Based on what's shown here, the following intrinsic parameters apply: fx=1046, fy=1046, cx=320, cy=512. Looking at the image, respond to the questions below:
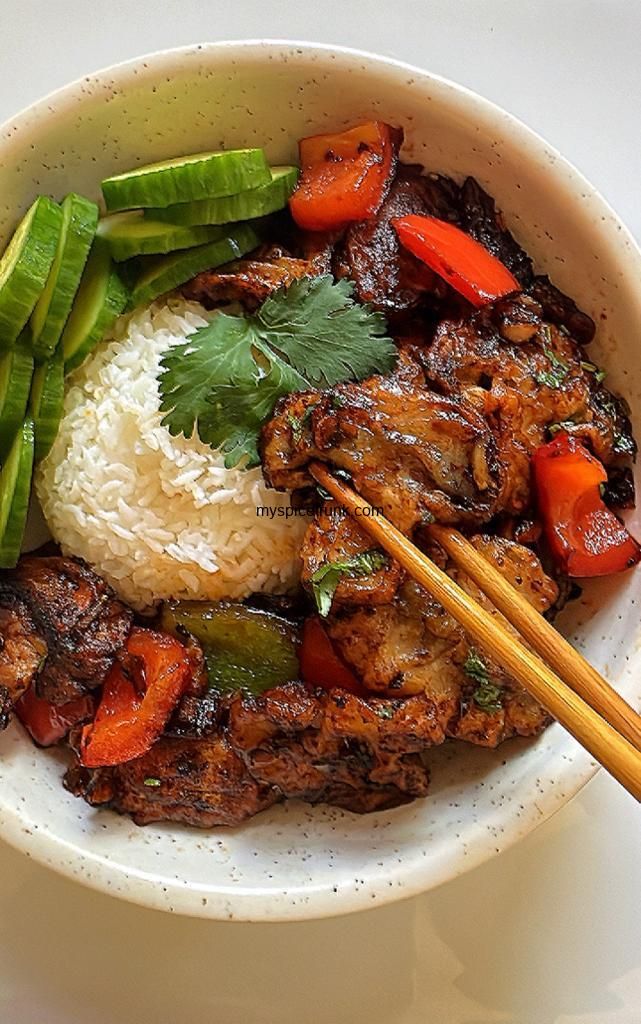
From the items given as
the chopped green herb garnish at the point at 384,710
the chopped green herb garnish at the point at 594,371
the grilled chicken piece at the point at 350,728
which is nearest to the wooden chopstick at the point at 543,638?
the grilled chicken piece at the point at 350,728

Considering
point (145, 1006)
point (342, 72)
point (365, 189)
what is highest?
point (342, 72)

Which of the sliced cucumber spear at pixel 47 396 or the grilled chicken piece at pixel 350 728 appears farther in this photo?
the sliced cucumber spear at pixel 47 396

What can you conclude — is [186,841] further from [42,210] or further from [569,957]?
[42,210]

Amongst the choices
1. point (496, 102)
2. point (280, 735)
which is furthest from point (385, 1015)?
point (496, 102)

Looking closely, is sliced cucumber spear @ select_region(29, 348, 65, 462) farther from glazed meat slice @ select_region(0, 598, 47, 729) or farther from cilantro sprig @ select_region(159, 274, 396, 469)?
glazed meat slice @ select_region(0, 598, 47, 729)

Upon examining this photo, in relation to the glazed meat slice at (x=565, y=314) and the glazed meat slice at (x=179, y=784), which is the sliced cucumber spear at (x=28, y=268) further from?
the glazed meat slice at (x=565, y=314)

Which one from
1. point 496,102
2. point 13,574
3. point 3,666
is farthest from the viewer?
point 496,102
